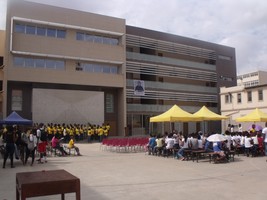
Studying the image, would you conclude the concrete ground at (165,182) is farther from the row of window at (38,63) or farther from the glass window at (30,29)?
the glass window at (30,29)

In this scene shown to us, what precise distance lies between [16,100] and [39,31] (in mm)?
7257

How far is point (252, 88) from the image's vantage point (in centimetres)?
4009

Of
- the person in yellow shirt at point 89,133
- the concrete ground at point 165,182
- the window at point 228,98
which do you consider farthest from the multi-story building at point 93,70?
the concrete ground at point 165,182

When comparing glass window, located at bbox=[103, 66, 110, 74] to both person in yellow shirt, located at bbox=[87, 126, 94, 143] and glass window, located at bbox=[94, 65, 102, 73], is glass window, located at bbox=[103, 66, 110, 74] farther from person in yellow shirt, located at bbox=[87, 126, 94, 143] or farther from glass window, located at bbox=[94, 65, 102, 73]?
person in yellow shirt, located at bbox=[87, 126, 94, 143]

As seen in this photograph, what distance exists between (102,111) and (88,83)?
11.6 ft

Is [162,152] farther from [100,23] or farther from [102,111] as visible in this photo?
[100,23]

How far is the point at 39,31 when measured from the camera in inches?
1292

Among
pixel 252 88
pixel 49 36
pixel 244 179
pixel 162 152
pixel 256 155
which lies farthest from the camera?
pixel 252 88

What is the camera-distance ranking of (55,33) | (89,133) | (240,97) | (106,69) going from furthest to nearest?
(240,97) < (106,69) < (55,33) < (89,133)

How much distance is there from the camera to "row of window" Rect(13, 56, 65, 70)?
3159 centimetres

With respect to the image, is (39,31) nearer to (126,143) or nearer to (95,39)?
(95,39)

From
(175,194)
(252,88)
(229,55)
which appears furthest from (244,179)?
(229,55)

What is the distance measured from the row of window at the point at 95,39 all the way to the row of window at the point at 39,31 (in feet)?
5.97

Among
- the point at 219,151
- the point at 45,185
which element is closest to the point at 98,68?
the point at 219,151
